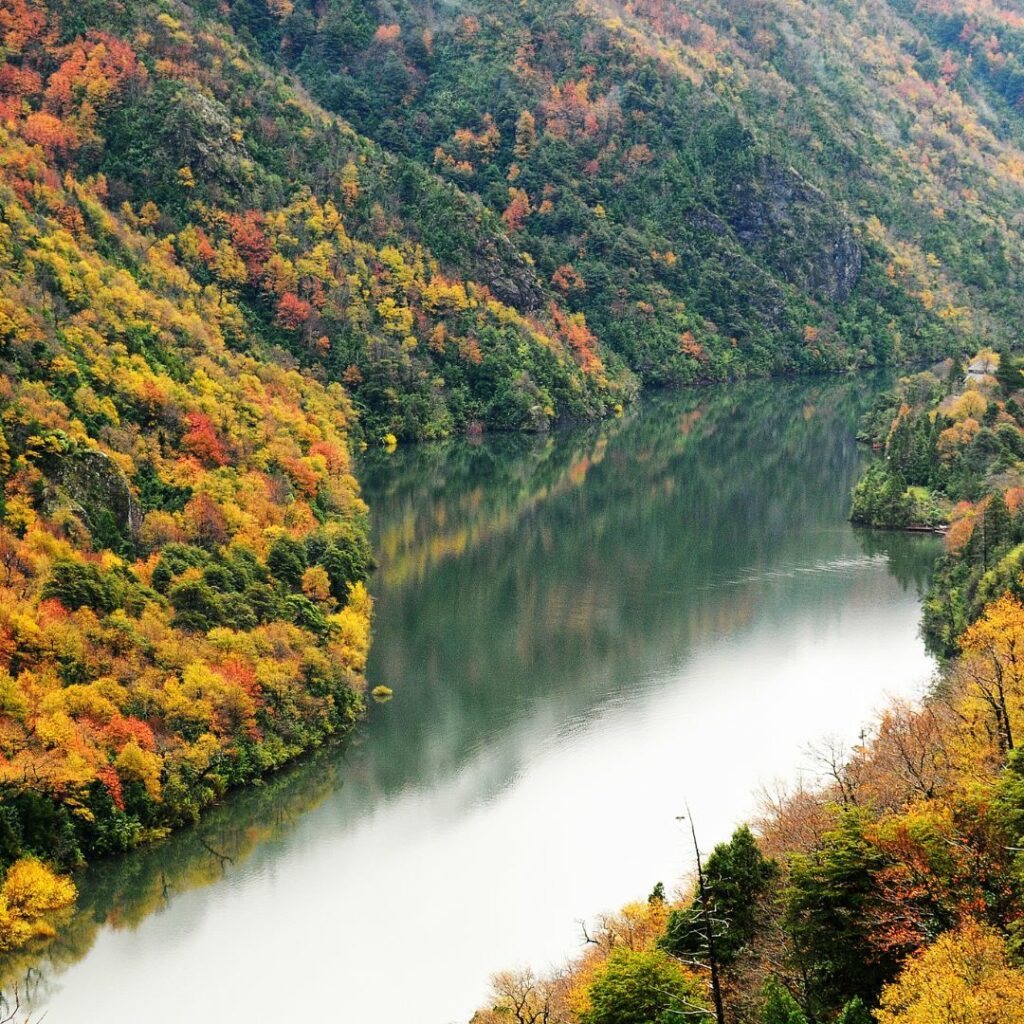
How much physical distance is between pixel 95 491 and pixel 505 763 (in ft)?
92.1

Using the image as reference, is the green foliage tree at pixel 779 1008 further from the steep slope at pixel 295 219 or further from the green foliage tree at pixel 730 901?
the steep slope at pixel 295 219

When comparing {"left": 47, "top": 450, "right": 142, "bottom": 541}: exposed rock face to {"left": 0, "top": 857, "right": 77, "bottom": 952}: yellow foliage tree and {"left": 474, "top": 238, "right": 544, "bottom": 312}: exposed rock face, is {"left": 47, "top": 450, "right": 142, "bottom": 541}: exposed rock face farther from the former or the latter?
{"left": 474, "top": 238, "right": 544, "bottom": 312}: exposed rock face

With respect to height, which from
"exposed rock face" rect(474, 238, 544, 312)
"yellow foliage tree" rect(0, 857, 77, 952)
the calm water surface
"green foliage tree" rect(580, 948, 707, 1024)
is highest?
"exposed rock face" rect(474, 238, 544, 312)

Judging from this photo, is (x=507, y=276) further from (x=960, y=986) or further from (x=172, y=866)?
(x=960, y=986)

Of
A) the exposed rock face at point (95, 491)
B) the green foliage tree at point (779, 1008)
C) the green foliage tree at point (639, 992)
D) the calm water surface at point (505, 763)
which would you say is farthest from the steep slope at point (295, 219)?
the green foliage tree at point (779, 1008)

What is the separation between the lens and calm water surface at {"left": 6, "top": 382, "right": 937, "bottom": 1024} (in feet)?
160

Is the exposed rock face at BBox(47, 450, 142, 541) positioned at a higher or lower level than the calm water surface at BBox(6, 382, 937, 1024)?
higher

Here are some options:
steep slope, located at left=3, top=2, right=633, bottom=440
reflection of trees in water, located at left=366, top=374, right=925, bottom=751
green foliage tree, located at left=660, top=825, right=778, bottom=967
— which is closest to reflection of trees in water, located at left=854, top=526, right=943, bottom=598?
reflection of trees in water, located at left=366, top=374, right=925, bottom=751

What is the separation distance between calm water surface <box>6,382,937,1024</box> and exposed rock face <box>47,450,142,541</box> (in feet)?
53.8

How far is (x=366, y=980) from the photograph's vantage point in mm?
48000

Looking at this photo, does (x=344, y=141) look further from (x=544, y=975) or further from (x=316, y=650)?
(x=544, y=975)

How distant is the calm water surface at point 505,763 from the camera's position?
48688mm

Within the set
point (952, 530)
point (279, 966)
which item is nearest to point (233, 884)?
point (279, 966)

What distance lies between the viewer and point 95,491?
7438cm
